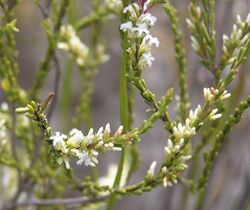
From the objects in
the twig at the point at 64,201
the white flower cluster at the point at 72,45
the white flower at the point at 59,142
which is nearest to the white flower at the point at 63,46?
the white flower cluster at the point at 72,45

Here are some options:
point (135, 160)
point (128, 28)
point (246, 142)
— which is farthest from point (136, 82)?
point (246, 142)

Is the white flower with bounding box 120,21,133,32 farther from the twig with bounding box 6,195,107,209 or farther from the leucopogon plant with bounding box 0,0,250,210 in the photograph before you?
the twig with bounding box 6,195,107,209

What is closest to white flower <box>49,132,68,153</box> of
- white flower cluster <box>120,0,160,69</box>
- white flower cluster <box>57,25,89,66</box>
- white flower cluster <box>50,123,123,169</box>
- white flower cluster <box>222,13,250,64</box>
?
white flower cluster <box>50,123,123,169</box>

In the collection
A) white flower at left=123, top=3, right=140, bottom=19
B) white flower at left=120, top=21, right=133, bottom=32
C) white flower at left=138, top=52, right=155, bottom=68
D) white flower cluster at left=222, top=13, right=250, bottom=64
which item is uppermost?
white flower cluster at left=222, top=13, right=250, bottom=64

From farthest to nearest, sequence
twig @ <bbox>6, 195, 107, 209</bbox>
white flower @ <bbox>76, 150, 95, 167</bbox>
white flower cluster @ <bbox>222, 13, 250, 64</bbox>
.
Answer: twig @ <bbox>6, 195, 107, 209</bbox>
white flower cluster @ <bbox>222, 13, 250, 64</bbox>
white flower @ <bbox>76, 150, 95, 167</bbox>

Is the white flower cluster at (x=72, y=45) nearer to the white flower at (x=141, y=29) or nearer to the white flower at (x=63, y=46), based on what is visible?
the white flower at (x=63, y=46)

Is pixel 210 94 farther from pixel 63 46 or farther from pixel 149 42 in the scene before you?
pixel 63 46

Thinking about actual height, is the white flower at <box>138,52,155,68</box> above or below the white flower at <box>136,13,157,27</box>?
below
